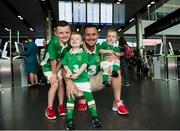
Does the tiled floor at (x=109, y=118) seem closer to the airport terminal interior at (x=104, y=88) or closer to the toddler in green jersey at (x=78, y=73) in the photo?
the airport terminal interior at (x=104, y=88)

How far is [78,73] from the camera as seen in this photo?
2.37 meters

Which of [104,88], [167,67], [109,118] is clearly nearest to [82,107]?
[109,118]

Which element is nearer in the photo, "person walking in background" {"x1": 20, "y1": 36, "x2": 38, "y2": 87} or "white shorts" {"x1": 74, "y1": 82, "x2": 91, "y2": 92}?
"white shorts" {"x1": 74, "y1": 82, "x2": 91, "y2": 92}

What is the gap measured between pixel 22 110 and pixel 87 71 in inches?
44.3

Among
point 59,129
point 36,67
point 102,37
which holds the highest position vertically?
point 102,37

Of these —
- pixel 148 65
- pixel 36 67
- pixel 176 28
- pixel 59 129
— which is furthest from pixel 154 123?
pixel 176 28

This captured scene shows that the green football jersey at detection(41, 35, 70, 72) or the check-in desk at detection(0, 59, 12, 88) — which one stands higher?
the green football jersey at detection(41, 35, 70, 72)

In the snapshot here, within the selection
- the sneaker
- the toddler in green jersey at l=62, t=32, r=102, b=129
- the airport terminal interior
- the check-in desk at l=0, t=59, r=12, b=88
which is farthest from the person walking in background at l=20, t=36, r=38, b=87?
the toddler in green jersey at l=62, t=32, r=102, b=129

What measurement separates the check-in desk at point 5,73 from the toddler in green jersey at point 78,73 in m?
4.57

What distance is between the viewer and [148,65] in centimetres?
1010

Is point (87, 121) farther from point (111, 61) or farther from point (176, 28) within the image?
point (176, 28)

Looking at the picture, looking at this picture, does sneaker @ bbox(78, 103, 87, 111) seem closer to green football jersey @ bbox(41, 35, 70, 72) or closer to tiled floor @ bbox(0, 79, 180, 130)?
tiled floor @ bbox(0, 79, 180, 130)

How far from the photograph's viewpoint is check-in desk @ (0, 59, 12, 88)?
21.7 feet

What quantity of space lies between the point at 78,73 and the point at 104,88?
11.0ft
